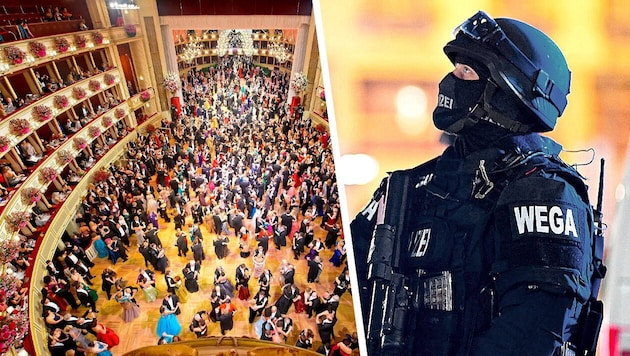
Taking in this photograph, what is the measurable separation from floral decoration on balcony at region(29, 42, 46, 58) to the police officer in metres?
11.4

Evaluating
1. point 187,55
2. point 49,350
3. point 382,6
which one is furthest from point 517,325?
point 187,55

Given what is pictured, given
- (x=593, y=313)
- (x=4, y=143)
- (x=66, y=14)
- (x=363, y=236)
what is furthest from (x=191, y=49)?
(x=593, y=313)

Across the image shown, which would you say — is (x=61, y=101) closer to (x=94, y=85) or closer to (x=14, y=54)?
(x=14, y=54)

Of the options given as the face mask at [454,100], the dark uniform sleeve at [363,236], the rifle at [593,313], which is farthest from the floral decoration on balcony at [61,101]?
the rifle at [593,313]

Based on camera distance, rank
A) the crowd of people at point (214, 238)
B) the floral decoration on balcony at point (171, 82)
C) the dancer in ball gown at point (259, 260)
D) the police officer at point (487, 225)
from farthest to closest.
Result: the floral decoration on balcony at point (171, 82), the dancer in ball gown at point (259, 260), the crowd of people at point (214, 238), the police officer at point (487, 225)

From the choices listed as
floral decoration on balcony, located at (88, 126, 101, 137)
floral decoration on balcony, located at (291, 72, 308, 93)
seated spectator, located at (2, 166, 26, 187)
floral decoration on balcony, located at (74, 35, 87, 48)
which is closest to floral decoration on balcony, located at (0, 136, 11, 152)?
seated spectator, located at (2, 166, 26, 187)

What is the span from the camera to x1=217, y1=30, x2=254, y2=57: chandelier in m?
34.0

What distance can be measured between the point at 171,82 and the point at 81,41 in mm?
7325

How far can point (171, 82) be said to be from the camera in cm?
1961

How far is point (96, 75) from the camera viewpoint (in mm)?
13828

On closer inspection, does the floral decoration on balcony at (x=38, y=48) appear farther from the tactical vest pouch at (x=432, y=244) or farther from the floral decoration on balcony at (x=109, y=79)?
the tactical vest pouch at (x=432, y=244)

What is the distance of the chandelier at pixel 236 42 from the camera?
33969mm

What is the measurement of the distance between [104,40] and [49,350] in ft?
39.2

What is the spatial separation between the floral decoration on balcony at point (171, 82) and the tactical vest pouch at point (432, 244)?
20206 millimetres
